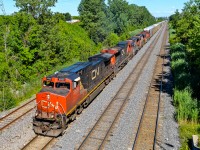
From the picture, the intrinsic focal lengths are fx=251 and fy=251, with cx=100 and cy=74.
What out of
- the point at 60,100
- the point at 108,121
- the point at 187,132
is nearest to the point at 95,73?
the point at 108,121

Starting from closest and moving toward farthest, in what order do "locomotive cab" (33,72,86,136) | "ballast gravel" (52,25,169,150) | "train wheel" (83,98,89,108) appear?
"ballast gravel" (52,25,169,150) < "locomotive cab" (33,72,86,136) < "train wheel" (83,98,89,108)

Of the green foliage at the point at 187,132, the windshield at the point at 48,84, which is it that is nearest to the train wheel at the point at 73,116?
the windshield at the point at 48,84

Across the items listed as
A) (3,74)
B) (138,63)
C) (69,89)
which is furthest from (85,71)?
(138,63)

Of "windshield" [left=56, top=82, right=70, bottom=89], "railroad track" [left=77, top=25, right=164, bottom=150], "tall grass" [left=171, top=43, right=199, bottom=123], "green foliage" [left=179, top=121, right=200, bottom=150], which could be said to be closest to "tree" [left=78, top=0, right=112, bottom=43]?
"railroad track" [left=77, top=25, right=164, bottom=150]

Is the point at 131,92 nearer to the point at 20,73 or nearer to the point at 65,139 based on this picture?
the point at 65,139

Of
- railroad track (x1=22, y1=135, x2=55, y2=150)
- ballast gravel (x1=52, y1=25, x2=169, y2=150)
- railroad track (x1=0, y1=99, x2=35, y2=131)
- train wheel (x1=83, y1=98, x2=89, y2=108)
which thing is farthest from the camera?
train wheel (x1=83, y1=98, x2=89, y2=108)

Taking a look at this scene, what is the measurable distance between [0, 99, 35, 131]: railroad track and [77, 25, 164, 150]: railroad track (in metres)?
5.57

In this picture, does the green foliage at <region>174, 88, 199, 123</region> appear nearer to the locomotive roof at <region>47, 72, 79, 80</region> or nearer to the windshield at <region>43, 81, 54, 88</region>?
the locomotive roof at <region>47, 72, 79, 80</region>

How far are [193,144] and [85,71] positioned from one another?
9044mm

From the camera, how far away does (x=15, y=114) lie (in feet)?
61.4

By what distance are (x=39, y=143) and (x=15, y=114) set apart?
5.39 metres

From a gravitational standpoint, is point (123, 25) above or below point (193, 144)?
above

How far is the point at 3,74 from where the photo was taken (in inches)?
1061

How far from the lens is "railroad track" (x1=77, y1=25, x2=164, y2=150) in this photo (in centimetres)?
1418
